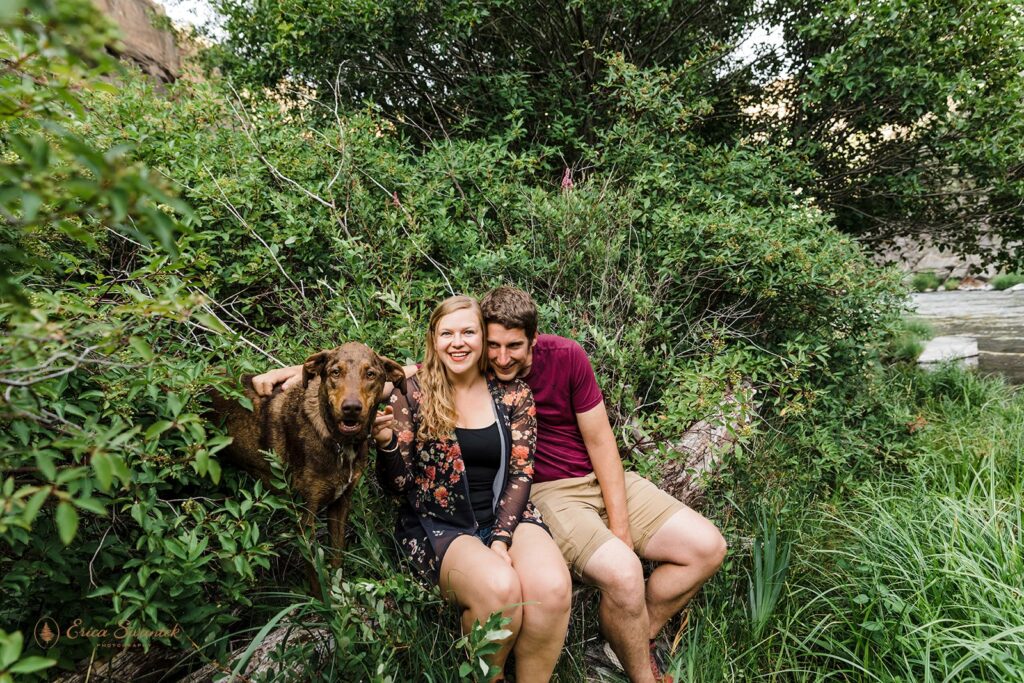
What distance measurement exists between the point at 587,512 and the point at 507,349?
0.90 meters

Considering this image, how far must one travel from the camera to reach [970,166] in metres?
5.82

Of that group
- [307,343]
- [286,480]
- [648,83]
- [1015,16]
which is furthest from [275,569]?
[1015,16]

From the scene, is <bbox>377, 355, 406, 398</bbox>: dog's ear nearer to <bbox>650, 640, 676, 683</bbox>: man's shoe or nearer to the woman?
the woman

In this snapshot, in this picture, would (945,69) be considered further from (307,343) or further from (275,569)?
(275,569)

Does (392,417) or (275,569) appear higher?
(392,417)

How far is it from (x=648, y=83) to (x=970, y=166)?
3.28 metres

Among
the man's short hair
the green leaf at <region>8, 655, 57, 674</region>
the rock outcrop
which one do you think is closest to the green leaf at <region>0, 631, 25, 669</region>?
the green leaf at <region>8, 655, 57, 674</region>

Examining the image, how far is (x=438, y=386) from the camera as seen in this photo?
2.93m

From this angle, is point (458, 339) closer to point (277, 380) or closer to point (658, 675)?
point (277, 380)

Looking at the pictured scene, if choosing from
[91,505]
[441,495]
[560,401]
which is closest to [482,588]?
[441,495]

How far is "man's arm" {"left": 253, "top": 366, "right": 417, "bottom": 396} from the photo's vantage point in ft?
9.54

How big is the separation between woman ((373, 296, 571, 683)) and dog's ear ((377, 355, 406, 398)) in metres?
0.07

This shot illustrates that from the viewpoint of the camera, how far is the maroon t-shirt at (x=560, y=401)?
3191 millimetres
